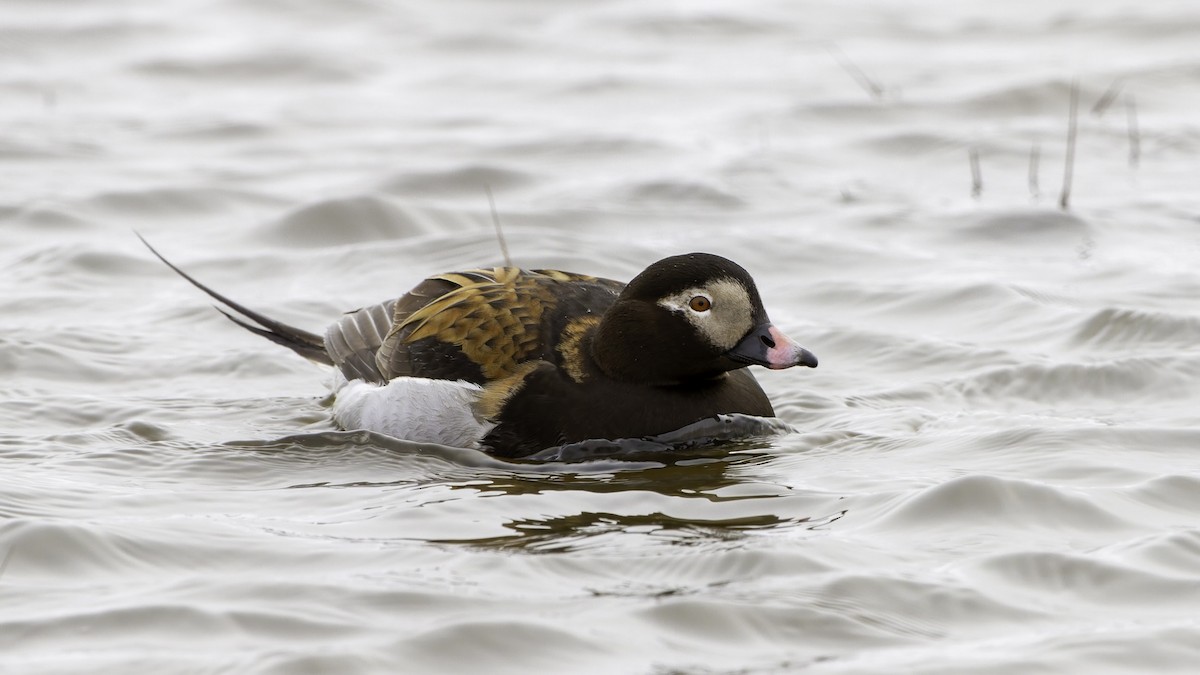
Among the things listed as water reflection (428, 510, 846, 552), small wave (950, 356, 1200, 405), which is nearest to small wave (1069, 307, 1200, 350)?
small wave (950, 356, 1200, 405)

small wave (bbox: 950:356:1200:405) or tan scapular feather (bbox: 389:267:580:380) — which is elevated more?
tan scapular feather (bbox: 389:267:580:380)

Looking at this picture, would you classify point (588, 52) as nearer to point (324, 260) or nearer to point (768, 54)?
point (768, 54)

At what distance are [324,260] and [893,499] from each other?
5.63 metres

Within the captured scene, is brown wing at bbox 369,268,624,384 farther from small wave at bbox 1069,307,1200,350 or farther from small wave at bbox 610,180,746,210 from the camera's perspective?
small wave at bbox 610,180,746,210

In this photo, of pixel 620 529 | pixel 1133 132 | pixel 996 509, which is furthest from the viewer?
pixel 1133 132

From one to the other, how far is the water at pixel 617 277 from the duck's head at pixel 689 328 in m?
0.41

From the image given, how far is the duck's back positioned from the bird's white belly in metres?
0.07

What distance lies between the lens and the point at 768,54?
57.7ft

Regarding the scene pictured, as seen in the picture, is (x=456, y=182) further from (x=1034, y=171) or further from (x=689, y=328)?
(x=689, y=328)

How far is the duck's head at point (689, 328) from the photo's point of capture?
7328 millimetres

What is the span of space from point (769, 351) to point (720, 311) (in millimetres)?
261

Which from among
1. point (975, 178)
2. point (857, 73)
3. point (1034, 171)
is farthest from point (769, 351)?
point (857, 73)

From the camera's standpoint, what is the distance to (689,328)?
24.2 feet

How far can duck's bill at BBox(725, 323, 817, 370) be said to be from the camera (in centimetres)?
725
